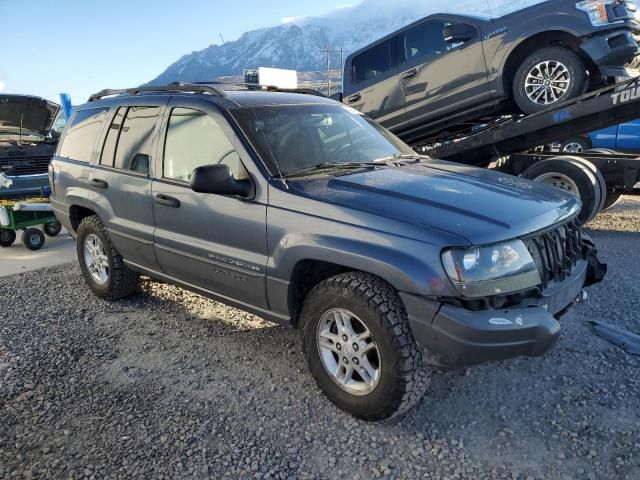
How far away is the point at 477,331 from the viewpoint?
245 centimetres

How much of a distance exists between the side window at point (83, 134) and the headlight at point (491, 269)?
3.51m

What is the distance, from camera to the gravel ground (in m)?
2.55

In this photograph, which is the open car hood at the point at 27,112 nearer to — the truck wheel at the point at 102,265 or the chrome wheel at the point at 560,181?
the truck wheel at the point at 102,265

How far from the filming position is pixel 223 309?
4578 mm

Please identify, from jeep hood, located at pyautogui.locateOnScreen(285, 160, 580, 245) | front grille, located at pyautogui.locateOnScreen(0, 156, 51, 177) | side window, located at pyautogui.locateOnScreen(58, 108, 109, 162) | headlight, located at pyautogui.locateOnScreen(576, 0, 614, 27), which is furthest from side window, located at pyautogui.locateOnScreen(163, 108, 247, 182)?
front grille, located at pyautogui.locateOnScreen(0, 156, 51, 177)

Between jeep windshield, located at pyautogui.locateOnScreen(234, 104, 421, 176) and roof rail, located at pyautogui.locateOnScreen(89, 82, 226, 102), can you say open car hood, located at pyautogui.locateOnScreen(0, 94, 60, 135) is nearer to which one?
roof rail, located at pyautogui.locateOnScreen(89, 82, 226, 102)

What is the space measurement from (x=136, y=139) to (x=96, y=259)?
53.4 inches

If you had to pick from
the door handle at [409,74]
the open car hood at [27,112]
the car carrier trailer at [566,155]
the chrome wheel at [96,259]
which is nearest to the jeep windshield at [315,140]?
the chrome wheel at [96,259]

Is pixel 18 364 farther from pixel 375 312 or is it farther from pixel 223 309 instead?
pixel 375 312

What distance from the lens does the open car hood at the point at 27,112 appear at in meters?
8.58

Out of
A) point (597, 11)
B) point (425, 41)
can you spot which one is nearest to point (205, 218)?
point (425, 41)

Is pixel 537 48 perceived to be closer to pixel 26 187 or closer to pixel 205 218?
pixel 205 218

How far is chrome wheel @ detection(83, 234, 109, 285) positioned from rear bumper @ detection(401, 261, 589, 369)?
3202 millimetres

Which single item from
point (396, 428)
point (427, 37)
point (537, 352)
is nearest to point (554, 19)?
point (427, 37)
